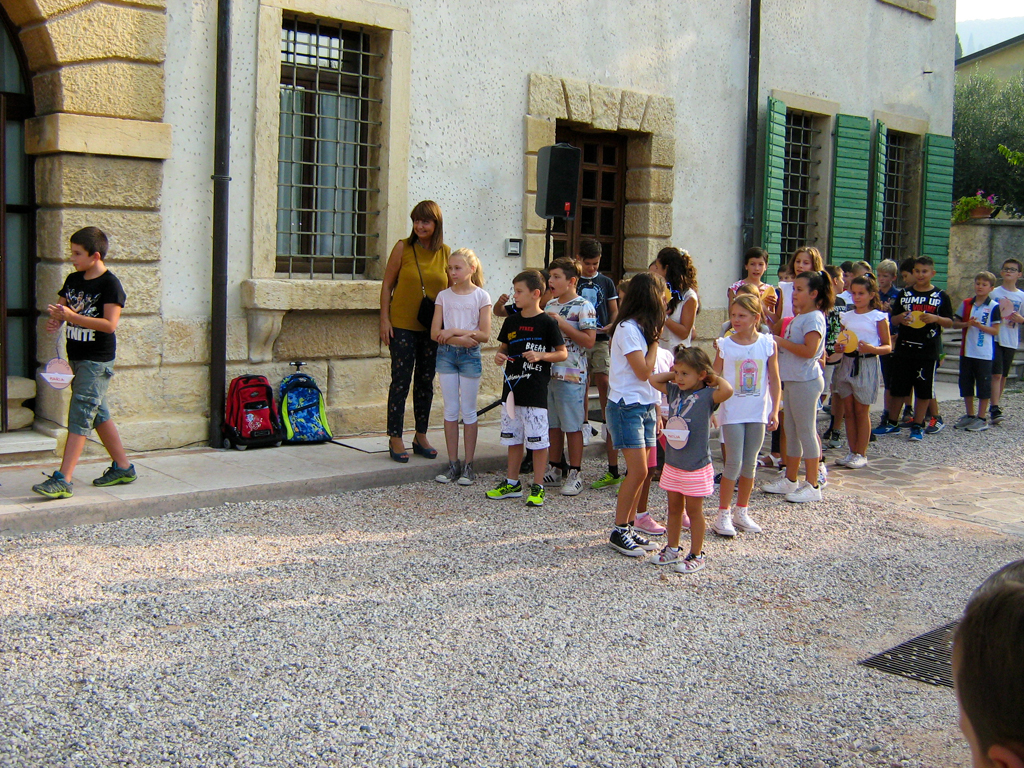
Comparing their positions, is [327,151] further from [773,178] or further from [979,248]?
[979,248]

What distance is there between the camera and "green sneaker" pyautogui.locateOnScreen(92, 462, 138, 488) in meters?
6.16

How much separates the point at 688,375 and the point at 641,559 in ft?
3.22

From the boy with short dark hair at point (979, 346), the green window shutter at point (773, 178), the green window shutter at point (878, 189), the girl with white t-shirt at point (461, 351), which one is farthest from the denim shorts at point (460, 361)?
the green window shutter at point (878, 189)

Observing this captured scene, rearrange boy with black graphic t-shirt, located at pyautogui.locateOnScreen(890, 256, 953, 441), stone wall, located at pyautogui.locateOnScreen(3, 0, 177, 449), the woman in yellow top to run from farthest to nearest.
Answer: boy with black graphic t-shirt, located at pyautogui.locateOnScreen(890, 256, 953, 441) < the woman in yellow top < stone wall, located at pyautogui.locateOnScreen(3, 0, 177, 449)

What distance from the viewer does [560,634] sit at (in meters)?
4.14

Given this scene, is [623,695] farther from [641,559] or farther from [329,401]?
[329,401]

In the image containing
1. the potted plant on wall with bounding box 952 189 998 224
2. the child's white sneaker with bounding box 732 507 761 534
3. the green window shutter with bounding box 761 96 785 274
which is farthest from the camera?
the potted plant on wall with bounding box 952 189 998 224

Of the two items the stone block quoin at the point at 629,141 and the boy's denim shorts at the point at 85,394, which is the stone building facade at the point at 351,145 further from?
the boy's denim shorts at the point at 85,394

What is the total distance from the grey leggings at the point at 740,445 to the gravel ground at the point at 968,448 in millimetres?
3246

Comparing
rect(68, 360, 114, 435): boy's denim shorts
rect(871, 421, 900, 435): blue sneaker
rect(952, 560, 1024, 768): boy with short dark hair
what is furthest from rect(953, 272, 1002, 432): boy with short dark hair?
rect(952, 560, 1024, 768): boy with short dark hair

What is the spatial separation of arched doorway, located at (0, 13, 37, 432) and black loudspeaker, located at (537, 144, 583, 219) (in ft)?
11.9

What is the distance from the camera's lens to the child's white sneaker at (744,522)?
596 centimetres

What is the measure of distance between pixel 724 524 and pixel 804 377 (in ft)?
4.87

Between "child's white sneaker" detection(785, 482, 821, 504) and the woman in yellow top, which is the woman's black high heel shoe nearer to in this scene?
the woman in yellow top
